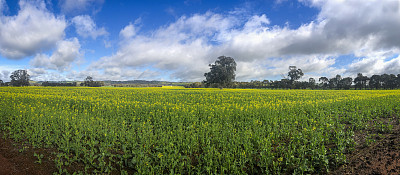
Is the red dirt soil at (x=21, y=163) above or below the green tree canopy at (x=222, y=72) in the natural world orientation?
below

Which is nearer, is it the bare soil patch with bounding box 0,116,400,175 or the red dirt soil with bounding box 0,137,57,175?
the bare soil patch with bounding box 0,116,400,175

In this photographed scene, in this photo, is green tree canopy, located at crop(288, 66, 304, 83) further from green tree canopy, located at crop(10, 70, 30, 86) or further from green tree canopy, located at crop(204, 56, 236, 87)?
green tree canopy, located at crop(10, 70, 30, 86)

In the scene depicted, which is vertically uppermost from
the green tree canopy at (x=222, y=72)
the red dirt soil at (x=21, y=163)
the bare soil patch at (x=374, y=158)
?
the green tree canopy at (x=222, y=72)

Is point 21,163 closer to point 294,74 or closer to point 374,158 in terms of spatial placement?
point 374,158

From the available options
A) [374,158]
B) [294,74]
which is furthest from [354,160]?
[294,74]

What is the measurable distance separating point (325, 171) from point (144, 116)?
1017cm

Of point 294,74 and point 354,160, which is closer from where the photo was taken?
point 354,160

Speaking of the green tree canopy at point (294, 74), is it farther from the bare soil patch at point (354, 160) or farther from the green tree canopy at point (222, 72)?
the bare soil patch at point (354, 160)

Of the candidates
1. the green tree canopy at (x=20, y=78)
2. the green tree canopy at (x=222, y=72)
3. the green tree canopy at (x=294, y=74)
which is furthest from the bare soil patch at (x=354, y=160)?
the green tree canopy at (x=20, y=78)

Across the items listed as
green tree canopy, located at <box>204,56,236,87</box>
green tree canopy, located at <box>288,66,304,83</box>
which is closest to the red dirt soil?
green tree canopy, located at <box>204,56,236,87</box>

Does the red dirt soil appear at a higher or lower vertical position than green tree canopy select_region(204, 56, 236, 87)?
lower

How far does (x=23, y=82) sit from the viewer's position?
115625 mm

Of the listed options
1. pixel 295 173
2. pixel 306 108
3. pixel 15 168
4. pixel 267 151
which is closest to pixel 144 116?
pixel 15 168

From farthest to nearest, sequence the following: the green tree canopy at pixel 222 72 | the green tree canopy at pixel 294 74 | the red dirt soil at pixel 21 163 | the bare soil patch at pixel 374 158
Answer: the green tree canopy at pixel 294 74 < the green tree canopy at pixel 222 72 < the red dirt soil at pixel 21 163 < the bare soil patch at pixel 374 158
